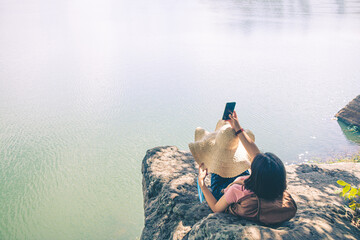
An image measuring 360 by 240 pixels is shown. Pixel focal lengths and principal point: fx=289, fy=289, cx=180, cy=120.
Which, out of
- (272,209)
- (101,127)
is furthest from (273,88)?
(272,209)

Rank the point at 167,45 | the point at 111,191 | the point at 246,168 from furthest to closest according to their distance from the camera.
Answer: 1. the point at 167,45
2. the point at 111,191
3. the point at 246,168

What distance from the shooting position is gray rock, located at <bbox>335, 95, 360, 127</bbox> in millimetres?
6359

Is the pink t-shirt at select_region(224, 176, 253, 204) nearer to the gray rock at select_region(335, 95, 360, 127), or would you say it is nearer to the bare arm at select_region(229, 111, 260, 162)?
the bare arm at select_region(229, 111, 260, 162)

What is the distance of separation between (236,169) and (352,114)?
5521mm

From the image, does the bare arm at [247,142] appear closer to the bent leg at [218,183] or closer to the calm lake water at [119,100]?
the bent leg at [218,183]

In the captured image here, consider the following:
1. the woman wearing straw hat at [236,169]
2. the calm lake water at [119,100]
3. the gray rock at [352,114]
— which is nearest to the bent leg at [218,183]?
the woman wearing straw hat at [236,169]

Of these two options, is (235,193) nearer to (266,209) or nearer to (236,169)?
Result: (266,209)

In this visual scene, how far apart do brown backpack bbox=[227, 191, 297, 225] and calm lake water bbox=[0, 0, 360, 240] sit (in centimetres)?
263

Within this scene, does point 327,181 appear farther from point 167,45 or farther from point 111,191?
point 167,45

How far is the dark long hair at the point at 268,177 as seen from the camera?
1553 mm

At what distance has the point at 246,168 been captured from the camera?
2.18 meters

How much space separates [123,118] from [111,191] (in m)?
2.48

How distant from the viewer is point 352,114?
648cm

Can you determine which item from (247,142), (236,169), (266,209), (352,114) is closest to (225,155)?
(236,169)
